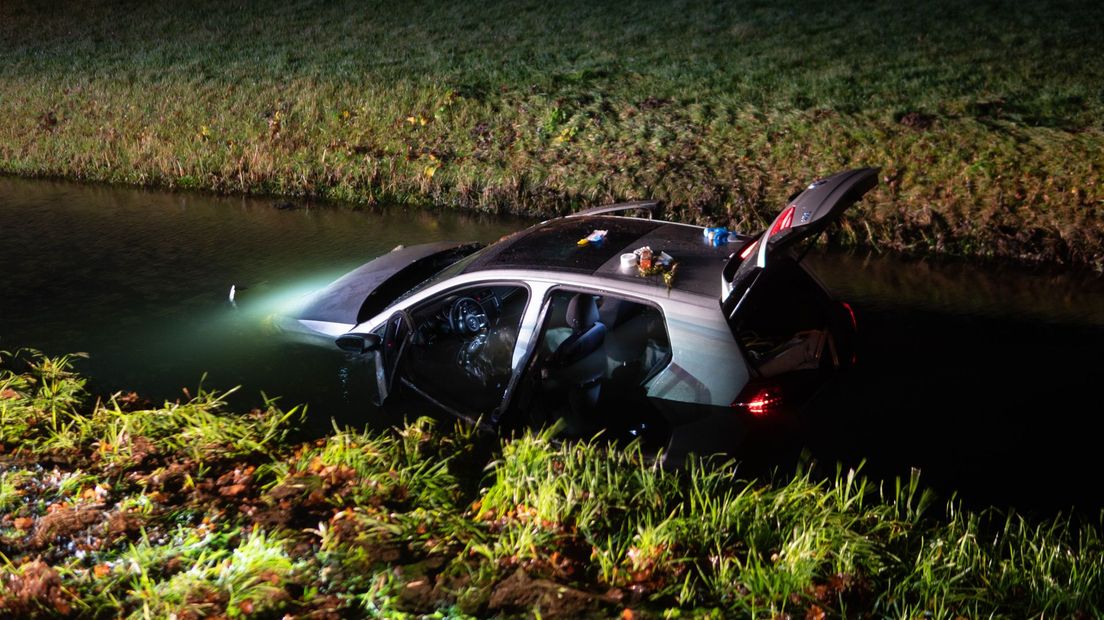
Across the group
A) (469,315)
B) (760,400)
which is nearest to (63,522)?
(469,315)

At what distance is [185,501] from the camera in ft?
17.2

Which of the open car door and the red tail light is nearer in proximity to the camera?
the open car door

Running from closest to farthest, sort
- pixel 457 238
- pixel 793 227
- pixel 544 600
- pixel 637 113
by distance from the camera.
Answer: pixel 544 600, pixel 793 227, pixel 457 238, pixel 637 113

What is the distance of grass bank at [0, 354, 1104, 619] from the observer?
13.5 feet

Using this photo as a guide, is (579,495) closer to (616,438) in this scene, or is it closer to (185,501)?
(616,438)

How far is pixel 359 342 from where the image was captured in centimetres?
591

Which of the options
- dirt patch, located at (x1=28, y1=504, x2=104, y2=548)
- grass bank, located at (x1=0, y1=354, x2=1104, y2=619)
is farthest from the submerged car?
dirt patch, located at (x1=28, y1=504, x2=104, y2=548)

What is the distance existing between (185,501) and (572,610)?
8.12 feet

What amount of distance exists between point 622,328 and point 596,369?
30cm

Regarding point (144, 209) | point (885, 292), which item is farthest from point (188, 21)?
point (885, 292)

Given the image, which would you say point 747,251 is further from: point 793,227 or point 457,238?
point 457,238

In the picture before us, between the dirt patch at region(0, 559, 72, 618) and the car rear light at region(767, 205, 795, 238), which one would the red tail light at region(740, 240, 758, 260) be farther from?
the dirt patch at region(0, 559, 72, 618)

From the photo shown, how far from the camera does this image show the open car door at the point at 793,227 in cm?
450

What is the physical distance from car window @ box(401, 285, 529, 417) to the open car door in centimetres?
154
